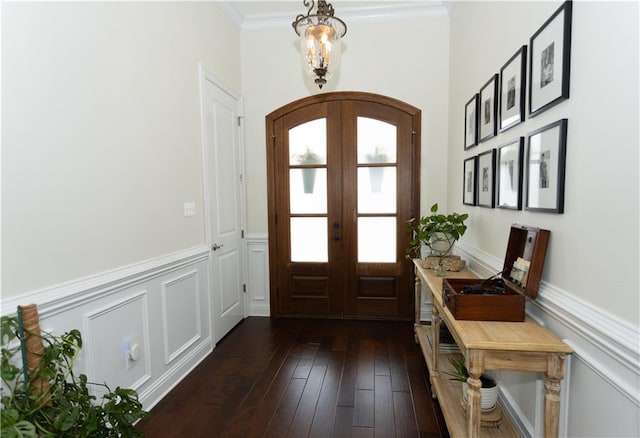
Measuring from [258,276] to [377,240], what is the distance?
1398mm

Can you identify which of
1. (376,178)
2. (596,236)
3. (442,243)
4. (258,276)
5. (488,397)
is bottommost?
→ (488,397)

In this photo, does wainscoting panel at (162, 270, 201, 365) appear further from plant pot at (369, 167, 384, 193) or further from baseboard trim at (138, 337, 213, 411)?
plant pot at (369, 167, 384, 193)

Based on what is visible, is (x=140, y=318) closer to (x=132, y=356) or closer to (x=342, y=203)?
(x=132, y=356)

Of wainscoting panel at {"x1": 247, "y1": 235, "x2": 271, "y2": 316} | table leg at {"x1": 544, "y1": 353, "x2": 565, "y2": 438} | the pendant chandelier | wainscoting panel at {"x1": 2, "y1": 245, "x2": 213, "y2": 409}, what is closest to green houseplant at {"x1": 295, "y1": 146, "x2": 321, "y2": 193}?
wainscoting panel at {"x1": 247, "y1": 235, "x2": 271, "y2": 316}

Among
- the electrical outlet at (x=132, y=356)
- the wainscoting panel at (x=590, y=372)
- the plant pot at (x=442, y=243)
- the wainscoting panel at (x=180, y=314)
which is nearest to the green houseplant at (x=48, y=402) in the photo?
the electrical outlet at (x=132, y=356)

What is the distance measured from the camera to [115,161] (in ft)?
6.44

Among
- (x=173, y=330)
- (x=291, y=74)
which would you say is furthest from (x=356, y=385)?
(x=291, y=74)

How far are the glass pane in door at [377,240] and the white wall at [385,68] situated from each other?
47cm

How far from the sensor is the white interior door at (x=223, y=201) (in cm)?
304

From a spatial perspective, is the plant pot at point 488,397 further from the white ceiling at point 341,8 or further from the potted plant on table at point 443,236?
the white ceiling at point 341,8

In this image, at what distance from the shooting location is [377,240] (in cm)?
370

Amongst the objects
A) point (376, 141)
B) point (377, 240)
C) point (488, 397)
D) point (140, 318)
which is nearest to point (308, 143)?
point (376, 141)

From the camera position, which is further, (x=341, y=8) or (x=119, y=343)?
(x=341, y=8)

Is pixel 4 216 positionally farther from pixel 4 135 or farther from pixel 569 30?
pixel 569 30
